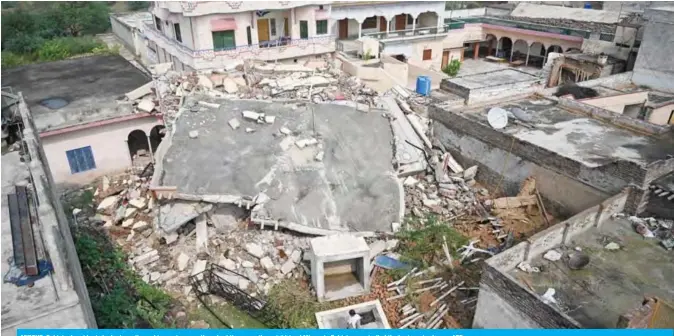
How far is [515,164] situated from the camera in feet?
53.4

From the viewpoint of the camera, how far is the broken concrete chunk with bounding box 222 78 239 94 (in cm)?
2145

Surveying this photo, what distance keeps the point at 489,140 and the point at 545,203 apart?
115 inches

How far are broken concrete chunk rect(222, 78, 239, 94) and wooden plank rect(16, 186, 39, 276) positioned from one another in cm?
1229

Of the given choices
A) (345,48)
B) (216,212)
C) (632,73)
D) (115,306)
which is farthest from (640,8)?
(115,306)

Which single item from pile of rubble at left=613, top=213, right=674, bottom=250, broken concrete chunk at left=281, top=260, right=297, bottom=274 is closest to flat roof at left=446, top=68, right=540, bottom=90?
pile of rubble at left=613, top=213, right=674, bottom=250

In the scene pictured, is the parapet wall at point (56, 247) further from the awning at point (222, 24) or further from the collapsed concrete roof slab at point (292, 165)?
the awning at point (222, 24)

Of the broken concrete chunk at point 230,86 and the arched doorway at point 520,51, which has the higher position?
the broken concrete chunk at point 230,86

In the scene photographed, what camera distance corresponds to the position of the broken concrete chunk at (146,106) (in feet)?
63.8

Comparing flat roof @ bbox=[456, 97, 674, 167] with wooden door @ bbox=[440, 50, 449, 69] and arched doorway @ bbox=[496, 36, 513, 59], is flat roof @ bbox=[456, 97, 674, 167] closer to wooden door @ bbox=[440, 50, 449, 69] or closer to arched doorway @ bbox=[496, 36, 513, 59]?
wooden door @ bbox=[440, 50, 449, 69]

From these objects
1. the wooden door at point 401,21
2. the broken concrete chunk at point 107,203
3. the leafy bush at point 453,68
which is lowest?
the broken concrete chunk at point 107,203

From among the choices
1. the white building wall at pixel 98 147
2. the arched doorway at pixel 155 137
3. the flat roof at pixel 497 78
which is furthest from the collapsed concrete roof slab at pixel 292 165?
the flat roof at pixel 497 78

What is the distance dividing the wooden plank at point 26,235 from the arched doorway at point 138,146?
36.6 feet

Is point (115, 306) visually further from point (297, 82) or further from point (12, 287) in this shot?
point (297, 82)

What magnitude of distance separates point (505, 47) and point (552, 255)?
108 ft
